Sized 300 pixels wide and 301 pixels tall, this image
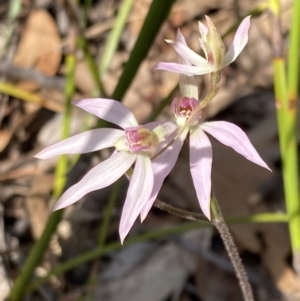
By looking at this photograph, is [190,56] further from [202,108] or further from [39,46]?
[39,46]

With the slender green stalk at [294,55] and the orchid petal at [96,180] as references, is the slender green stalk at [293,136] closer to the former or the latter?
the slender green stalk at [294,55]

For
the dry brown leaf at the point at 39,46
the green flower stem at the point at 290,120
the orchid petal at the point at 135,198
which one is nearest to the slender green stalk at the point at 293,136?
the green flower stem at the point at 290,120

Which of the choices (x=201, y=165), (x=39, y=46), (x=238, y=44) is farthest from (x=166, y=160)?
(x=39, y=46)

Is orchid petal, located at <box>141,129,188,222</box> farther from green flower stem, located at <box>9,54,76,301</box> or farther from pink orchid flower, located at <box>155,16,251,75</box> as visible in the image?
green flower stem, located at <box>9,54,76,301</box>

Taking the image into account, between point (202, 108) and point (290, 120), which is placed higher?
point (202, 108)

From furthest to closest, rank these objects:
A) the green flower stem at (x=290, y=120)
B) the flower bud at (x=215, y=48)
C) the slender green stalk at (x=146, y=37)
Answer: the green flower stem at (x=290, y=120) < the slender green stalk at (x=146, y=37) < the flower bud at (x=215, y=48)

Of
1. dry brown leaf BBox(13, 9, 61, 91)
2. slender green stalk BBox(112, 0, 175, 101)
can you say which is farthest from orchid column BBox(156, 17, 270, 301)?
dry brown leaf BBox(13, 9, 61, 91)

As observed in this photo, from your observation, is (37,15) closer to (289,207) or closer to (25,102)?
(25,102)
